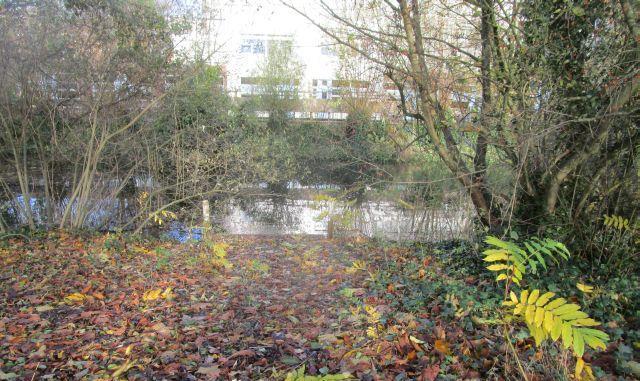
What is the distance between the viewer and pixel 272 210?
12797mm

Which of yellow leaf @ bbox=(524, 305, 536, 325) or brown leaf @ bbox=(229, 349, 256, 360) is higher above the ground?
yellow leaf @ bbox=(524, 305, 536, 325)

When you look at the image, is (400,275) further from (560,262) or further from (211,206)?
(211,206)

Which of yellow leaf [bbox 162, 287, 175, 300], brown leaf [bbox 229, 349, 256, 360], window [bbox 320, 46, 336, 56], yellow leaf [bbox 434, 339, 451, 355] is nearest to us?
yellow leaf [bbox 434, 339, 451, 355]

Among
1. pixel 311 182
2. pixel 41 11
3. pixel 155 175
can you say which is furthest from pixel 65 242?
pixel 311 182

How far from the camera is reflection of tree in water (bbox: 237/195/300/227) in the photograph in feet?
37.7

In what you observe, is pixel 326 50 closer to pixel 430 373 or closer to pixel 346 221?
pixel 346 221

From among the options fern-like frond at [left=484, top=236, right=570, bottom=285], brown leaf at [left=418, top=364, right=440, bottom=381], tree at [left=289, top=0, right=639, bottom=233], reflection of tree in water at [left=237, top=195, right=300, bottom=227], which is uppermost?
tree at [left=289, top=0, right=639, bottom=233]

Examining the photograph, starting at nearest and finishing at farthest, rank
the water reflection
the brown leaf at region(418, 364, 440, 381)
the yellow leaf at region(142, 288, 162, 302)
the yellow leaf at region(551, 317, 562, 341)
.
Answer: the yellow leaf at region(551, 317, 562, 341) → the brown leaf at region(418, 364, 440, 381) → the yellow leaf at region(142, 288, 162, 302) → the water reflection

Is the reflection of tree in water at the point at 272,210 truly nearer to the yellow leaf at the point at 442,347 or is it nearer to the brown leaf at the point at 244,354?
the brown leaf at the point at 244,354

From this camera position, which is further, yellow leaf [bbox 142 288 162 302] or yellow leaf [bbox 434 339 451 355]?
yellow leaf [bbox 142 288 162 302]

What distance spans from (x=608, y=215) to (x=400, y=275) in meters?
2.29

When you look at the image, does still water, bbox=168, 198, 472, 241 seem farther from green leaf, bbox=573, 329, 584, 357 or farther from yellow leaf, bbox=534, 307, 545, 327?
green leaf, bbox=573, 329, 584, 357

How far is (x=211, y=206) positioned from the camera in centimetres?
1218

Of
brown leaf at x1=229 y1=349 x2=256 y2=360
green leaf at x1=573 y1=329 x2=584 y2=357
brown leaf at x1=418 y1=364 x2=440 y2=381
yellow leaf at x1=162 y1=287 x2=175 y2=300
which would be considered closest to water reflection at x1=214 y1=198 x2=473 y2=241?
yellow leaf at x1=162 y1=287 x2=175 y2=300
